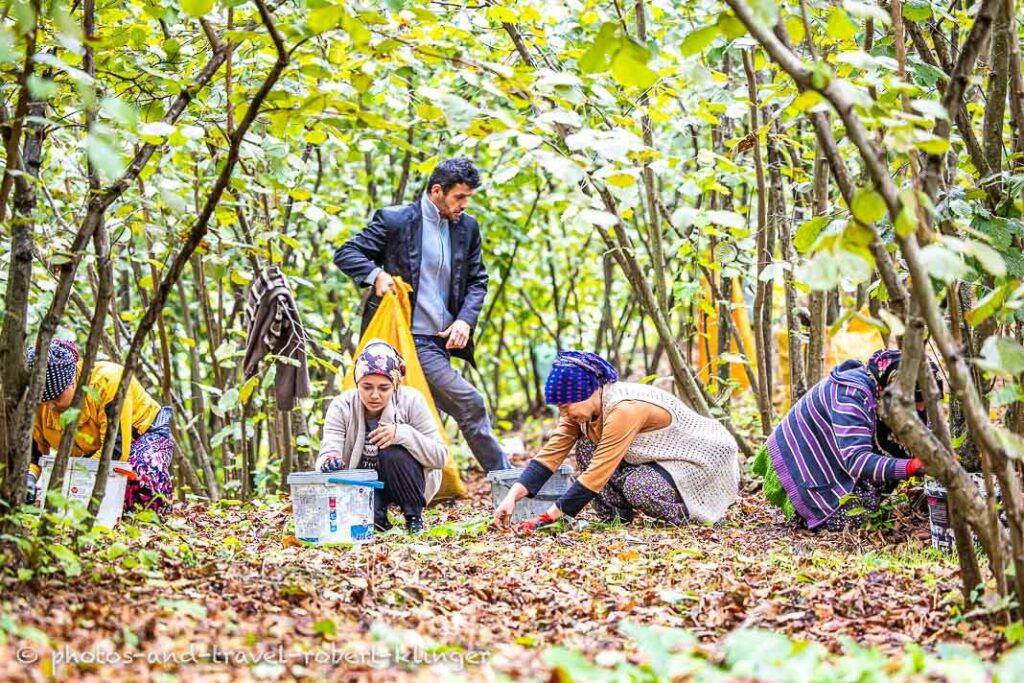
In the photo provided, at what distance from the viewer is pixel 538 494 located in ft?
16.0

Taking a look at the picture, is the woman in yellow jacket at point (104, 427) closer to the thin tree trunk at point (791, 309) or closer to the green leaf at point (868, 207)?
the green leaf at point (868, 207)

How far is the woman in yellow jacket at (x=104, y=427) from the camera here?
14.4 feet

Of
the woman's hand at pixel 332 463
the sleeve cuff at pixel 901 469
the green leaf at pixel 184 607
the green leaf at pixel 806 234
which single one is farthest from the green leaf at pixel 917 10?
the green leaf at pixel 184 607

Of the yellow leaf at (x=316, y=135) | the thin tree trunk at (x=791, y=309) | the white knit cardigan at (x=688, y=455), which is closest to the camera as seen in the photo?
the yellow leaf at (x=316, y=135)

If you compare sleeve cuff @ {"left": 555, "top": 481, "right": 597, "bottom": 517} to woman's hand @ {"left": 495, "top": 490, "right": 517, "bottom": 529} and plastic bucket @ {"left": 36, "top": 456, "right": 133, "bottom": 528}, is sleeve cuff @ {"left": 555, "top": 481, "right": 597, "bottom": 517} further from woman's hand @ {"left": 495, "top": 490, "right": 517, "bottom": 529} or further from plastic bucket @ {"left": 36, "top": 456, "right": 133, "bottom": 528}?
plastic bucket @ {"left": 36, "top": 456, "right": 133, "bottom": 528}

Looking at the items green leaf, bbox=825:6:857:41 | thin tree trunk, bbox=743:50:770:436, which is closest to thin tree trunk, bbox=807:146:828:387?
thin tree trunk, bbox=743:50:770:436

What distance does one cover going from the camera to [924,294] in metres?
2.40

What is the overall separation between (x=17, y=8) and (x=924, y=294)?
7.02 ft

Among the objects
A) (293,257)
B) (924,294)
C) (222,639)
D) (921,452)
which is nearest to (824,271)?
(924,294)

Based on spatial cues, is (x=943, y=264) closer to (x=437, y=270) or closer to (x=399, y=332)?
(x=399, y=332)

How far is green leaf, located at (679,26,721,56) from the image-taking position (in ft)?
8.21

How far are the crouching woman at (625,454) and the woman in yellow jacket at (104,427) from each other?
157 centimetres

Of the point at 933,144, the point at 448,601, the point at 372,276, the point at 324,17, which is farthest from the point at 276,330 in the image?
the point at 933,144

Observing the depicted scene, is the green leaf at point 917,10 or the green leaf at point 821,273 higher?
the green leaf at point 917,10
